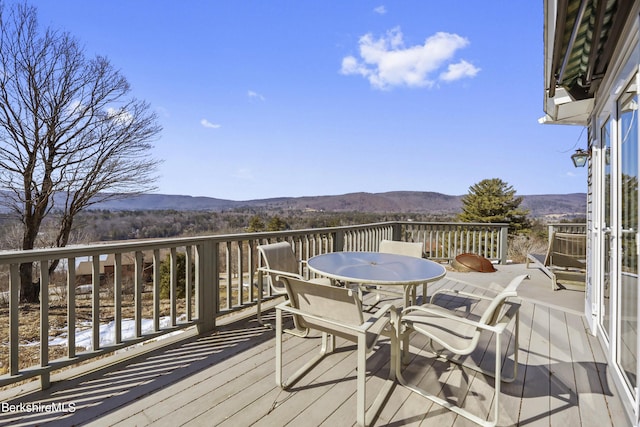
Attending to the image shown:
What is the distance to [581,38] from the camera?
1804 mm

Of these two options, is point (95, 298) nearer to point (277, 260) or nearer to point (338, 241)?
point (277, 260)

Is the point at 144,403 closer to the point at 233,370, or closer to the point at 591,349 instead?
the point at 233,370

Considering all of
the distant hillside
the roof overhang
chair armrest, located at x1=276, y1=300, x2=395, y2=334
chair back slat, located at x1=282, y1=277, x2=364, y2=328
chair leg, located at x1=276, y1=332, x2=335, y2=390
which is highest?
the roof overhang

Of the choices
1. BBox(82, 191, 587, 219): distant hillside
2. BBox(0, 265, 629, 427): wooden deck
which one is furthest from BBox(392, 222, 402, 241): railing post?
BBox(82, 191, 587, 219): distant hillside

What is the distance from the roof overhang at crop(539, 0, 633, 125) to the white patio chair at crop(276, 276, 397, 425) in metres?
1.88

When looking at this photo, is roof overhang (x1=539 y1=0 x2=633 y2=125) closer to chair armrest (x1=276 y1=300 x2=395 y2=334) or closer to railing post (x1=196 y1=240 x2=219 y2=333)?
chair armrest (x1=276 y1=300 x2=395 y2=334)

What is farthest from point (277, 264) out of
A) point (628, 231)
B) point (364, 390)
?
point (628, 231)

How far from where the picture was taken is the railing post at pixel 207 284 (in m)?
3.04

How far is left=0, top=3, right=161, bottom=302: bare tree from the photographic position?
8.24 meters

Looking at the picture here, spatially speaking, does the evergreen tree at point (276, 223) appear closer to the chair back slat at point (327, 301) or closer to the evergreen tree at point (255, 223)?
the evergreen tree at point (255, 223)

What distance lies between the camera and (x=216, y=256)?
3.20 meters

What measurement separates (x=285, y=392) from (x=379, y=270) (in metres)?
1.12

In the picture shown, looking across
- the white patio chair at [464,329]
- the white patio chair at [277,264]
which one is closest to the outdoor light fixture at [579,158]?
the white patio chair at [464,329]

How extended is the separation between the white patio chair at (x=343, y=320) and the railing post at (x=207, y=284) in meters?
1.27
